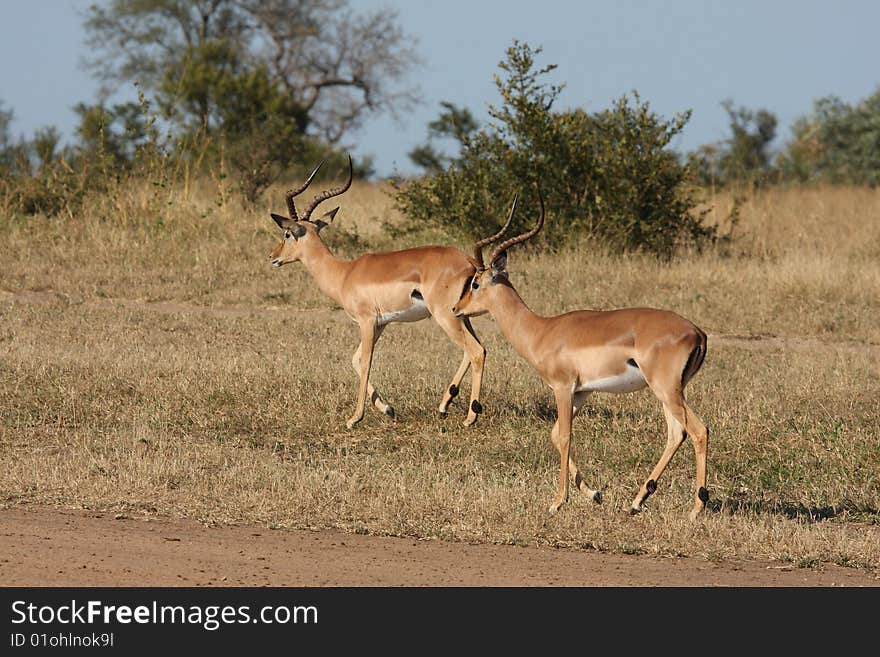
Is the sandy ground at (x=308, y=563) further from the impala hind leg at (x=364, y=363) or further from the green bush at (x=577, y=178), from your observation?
the green bush at (x=577, y=178)

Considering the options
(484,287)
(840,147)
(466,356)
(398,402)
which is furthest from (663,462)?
(840,147)

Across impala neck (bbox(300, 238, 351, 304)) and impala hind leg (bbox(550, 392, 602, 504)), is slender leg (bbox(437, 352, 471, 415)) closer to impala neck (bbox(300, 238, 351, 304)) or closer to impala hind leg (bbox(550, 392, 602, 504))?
impala neck (bbox(300, 238, 351, 304))

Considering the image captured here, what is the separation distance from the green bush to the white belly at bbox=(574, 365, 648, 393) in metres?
9.19

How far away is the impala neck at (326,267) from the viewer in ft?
33.7

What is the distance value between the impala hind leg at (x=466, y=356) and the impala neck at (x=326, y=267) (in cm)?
105

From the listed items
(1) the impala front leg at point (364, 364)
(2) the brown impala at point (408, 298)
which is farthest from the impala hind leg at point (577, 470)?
(1) the impala front leg at point (364, 364)

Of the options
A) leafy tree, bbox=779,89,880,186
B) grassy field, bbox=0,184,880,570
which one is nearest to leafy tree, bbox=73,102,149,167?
grassy field, bbox=0,184,880,570

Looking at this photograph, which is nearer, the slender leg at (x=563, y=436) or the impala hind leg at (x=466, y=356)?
the slender leg at (x=563, y=436)

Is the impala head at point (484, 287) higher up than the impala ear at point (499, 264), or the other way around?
the impala ear at point (499, 264)

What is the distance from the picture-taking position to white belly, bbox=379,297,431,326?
9.69 meters

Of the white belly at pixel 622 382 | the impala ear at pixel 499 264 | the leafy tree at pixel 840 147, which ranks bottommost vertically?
the white belly at pixel 622 382

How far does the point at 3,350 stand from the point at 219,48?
2427 cm

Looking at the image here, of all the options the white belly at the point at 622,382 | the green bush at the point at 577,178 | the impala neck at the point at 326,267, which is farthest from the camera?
the green bush at the point at 577,178

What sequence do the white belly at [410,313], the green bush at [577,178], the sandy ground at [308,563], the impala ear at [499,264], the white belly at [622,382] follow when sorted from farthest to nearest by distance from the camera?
the green bush at [577,178] < the white belly at [410,313] < the impala ear at [499,264] < the white belly at [622,382] < the sandy ground at [308,563]
